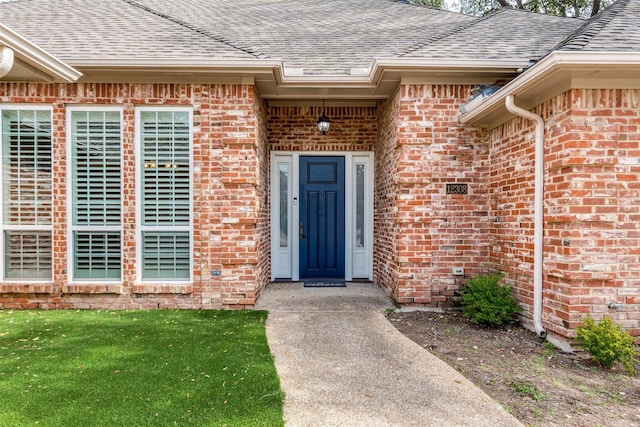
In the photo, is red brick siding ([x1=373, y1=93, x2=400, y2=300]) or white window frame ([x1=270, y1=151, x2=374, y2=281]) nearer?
red brick siding ([x1=373, y1=93, x2=400, y2=300])

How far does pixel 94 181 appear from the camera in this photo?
5.02 metres

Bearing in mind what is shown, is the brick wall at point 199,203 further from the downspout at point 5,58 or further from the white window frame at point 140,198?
the downspout at point 5,58

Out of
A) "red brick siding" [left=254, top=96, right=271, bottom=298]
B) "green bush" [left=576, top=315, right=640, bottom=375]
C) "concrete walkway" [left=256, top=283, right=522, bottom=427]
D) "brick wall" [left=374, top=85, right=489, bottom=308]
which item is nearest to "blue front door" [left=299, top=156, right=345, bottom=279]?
"red brick siding" [left=254, top=96, right=271, bottom=298]

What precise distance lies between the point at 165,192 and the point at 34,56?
221 centimetres

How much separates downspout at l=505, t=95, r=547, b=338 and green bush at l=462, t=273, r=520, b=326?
343 mm

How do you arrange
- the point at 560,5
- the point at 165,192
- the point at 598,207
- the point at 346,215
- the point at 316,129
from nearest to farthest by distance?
1. the point at 598,207
2. the point at 165,192
3. the point at 316,129
4. the point at 346,215
5. the point at 560,5

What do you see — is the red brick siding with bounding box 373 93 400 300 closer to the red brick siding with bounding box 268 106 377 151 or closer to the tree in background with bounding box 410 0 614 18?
the red brick siding with bounding box 268 106 377 151

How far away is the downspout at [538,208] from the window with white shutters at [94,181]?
504cm

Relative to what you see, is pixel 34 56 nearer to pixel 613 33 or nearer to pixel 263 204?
pixel 263 204

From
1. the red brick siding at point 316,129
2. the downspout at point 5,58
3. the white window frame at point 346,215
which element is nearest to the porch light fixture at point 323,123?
the red brick siding at point 316,129

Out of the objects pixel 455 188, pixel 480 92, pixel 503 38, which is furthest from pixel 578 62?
pixel 503 38

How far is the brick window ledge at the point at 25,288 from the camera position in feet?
16.2

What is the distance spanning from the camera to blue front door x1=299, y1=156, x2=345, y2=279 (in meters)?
6.71

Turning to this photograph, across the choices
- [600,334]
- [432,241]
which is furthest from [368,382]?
[432,241]
